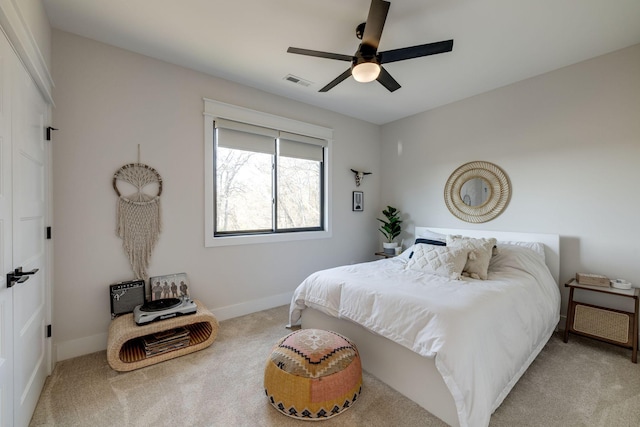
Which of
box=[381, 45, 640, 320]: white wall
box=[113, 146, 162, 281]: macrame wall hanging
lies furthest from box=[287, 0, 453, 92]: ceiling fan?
box=[381, 45, 640, 320]: white wall

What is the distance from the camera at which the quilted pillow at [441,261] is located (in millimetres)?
2457

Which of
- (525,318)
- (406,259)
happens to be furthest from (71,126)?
(525,318)

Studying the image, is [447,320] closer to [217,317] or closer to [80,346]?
[217,317]

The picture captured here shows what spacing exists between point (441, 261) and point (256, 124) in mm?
2618

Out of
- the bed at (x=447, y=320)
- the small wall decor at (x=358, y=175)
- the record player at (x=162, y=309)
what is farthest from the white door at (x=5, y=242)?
the small wall decor at (x=358, y=175)

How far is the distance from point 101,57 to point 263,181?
1.93 meters

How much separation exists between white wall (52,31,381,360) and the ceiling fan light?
1732 millimetres

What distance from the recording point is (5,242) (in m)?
1.31

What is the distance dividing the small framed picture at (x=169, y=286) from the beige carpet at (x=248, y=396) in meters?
0.63

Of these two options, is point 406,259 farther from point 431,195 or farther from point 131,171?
point 131,171

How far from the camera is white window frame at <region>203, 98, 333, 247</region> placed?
117 inches

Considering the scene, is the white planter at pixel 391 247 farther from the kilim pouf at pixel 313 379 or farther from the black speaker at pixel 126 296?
the black speaker at pixel 126 296

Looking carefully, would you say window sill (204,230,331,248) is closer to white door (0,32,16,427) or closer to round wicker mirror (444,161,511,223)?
white door (0,32,16,427)

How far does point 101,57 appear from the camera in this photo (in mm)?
2402
